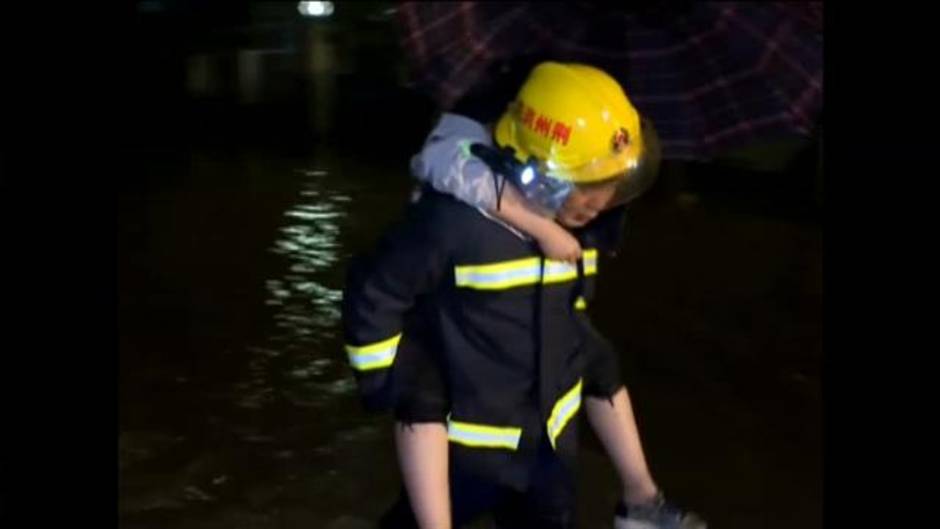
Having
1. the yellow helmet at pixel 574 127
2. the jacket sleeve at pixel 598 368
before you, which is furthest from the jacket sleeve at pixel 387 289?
the jacket sleeve at pixel 598 368

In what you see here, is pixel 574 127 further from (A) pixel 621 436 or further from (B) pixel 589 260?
(A) pixel 621 436

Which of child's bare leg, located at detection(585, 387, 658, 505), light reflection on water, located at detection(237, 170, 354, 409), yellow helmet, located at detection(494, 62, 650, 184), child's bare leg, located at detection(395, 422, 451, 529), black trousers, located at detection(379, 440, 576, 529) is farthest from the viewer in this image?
light reflection on water, located at detection(237, 170, 354, 409)

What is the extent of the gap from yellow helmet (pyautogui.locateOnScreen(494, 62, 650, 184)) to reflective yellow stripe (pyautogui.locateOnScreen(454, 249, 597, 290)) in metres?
0.21

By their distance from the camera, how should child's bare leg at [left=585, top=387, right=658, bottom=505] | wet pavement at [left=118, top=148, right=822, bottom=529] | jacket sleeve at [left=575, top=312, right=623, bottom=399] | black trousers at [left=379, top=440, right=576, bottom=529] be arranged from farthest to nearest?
1. wet pavement at [left=118, top=148, right=822, bottom=529]
2. child's bare leg at [left=585, top=387, right=658, bottom=505]
3. jacket sleeve at [left=575, top=312, right=623, bottom=399]
4. black trousers at [left=379, top=440, right=576, bottom=529]

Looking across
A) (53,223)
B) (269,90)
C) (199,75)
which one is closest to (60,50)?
(53,223)

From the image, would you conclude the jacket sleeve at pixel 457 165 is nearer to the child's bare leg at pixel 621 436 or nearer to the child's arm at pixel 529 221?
the child's arm at pixel 529 221

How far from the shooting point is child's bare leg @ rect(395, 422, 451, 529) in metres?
3.72

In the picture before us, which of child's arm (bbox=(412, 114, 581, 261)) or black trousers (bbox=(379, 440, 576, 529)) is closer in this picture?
child's arm (bbox=(412, 114, 581, 261))

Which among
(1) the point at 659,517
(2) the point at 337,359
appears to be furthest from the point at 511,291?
(2) the point at 337,359

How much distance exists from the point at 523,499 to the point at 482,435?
248 millimetres

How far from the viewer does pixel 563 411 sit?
3.83m

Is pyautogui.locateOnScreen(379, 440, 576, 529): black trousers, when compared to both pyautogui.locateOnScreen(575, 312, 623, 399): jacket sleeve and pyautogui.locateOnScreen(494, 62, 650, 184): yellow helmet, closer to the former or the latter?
pyautogui.locateOnScreen(575, 312, 623, 399): jacket sleeve

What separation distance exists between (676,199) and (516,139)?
549cm

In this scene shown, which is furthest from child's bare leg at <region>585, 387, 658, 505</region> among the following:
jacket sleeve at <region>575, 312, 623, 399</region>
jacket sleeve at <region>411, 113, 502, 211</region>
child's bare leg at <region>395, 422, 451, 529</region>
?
jacket sleeve at <region>411, 113, 502, 211</region>
